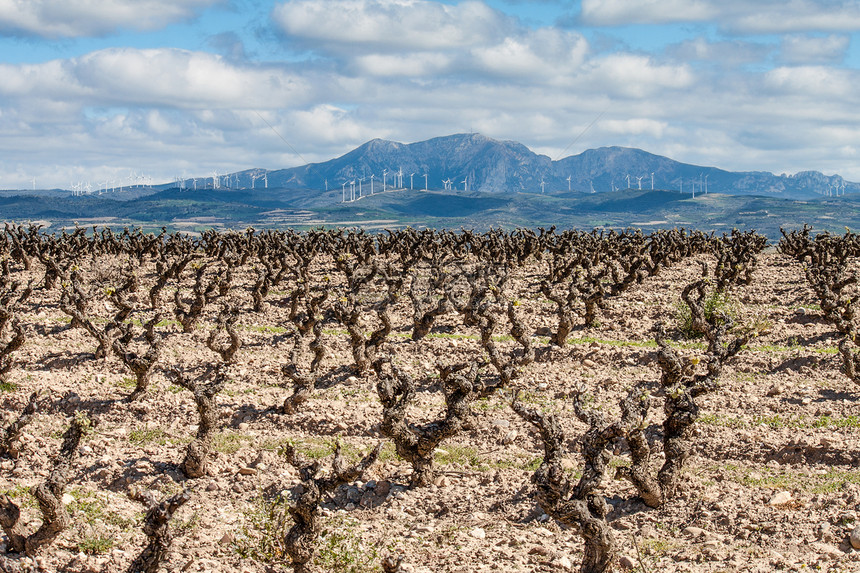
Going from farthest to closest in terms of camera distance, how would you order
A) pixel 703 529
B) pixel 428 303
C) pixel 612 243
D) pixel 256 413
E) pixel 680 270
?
pixel 612 243 → pixel 680 270 → pixel 428 303 → pixel 256 413 → pixel 703 529

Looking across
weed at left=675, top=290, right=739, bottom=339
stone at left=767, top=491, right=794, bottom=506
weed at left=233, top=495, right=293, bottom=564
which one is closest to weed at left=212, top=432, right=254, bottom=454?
weed at left=233, top=495, right=293, bottom=564

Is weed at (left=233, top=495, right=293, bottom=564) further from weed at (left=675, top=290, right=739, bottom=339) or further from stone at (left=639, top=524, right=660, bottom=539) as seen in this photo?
weed at (left=675, top=290, right=739, bottom=339)

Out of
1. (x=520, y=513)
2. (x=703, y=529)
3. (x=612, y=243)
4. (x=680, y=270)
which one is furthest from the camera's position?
(x=612, y=243)

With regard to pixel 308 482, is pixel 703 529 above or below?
below

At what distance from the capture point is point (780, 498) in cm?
1188

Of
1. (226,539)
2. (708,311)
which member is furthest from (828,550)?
(708,311)

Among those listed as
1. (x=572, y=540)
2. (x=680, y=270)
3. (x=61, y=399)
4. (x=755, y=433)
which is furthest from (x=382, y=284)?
(x=572, y=540)

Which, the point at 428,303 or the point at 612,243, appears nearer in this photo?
the point at 428,303

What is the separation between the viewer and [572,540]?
11.4 meters

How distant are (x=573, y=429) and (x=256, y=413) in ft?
22.3

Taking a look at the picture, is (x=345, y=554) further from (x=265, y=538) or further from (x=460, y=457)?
(x=460, y=457)

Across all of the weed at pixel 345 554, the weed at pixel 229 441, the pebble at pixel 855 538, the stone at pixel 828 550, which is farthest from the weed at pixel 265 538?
the pebble at pixel 855 538

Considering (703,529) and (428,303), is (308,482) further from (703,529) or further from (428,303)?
(428,303)

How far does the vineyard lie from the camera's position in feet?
35.1
